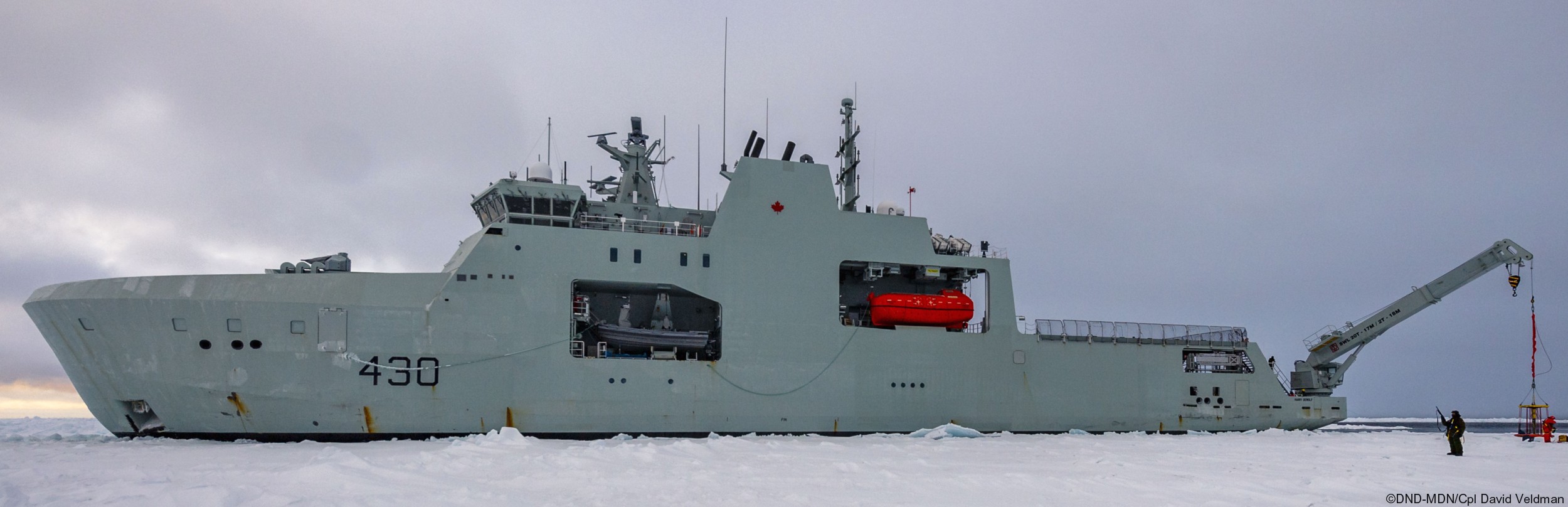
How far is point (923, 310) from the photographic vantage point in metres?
17.3

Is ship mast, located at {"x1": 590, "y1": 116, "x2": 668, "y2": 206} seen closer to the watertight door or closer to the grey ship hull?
the grey ship hull

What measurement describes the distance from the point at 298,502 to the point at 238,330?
8688mm

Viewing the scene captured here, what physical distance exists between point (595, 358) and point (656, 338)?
1.19 metres

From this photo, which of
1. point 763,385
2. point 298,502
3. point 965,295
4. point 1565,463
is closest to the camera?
point 298,502

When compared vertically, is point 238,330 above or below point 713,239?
below

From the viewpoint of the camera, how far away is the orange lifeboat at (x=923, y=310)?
17.2 metres

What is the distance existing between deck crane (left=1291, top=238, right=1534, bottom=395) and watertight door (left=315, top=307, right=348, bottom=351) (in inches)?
853

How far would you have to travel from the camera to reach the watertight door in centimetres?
1368

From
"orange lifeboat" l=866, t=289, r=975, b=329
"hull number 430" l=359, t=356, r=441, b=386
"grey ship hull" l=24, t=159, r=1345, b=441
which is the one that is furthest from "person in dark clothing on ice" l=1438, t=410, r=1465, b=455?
"hull number 430" l=359, t=356, r=441, b=386

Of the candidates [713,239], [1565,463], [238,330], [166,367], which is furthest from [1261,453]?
[166,367]

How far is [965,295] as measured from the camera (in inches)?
717

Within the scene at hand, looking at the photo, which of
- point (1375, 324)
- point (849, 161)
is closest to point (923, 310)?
point (849, 161)

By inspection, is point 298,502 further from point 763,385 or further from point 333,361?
point 763,385

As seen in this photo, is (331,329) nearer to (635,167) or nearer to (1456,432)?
(635,167)
